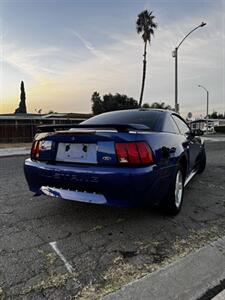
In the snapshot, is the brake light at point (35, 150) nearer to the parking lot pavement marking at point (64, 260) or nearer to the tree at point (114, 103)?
the parking lot pavement marking at point (64, 260)

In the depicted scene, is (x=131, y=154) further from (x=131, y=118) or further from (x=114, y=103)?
(x=114, y=103)

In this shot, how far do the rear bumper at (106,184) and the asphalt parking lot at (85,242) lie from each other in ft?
1.31

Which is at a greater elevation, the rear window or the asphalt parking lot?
the rear window

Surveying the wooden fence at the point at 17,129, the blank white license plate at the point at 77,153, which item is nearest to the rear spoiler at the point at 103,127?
the blank white license plate at the point at 77,153

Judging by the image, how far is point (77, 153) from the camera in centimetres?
352

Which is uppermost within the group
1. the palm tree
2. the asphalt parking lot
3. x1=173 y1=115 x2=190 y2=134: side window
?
the palm tree

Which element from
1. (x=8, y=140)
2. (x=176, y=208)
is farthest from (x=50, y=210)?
(x=8, y=140)

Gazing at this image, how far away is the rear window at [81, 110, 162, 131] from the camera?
4297 millimetres

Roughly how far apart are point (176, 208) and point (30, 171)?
6.20 ft

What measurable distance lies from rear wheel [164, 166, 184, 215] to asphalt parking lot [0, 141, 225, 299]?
0.34ft

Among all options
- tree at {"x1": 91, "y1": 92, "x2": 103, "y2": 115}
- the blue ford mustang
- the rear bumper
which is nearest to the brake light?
the blue ford mustang

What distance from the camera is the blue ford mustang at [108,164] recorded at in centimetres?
328

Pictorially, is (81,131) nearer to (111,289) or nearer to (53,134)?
(53,134)

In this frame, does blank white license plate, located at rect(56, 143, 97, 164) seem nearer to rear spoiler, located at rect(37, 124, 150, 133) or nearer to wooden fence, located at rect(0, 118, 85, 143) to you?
rear spoiler, located at rect(37, 124, 150, 133)
